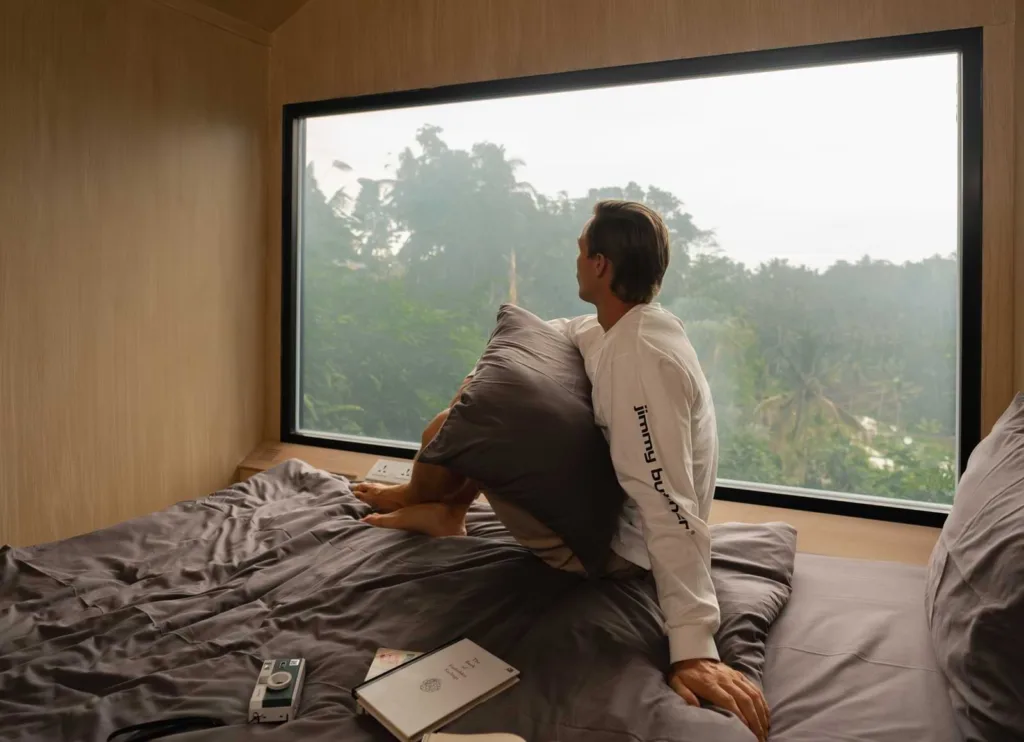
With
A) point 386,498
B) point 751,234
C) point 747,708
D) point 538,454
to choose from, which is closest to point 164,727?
point 538,454

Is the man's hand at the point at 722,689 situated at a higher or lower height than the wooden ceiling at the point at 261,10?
lower

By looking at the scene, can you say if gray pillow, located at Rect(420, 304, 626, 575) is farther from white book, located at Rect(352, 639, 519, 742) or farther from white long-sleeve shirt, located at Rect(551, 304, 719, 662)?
white book, located at Rect(352, 639, 519, 742)

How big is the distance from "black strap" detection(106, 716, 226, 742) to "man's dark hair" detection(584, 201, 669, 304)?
1.03m

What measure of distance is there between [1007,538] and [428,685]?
821 mm

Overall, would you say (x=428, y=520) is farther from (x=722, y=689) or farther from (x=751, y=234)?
(x=751, y=234)

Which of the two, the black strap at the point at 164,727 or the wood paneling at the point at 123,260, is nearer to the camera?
the black strap at the point at 164,727

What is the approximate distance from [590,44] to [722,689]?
1862 mm

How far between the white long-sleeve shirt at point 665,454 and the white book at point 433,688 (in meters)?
0.30

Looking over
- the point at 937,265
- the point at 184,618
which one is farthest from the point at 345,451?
the point at 937,265

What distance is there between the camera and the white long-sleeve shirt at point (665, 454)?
1.15m

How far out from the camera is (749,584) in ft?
4.48

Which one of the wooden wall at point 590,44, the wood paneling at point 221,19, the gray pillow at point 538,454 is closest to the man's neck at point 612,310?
the gray pillow at point 538,454

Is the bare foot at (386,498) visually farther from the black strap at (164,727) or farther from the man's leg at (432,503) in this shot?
the black strap at (164,727)

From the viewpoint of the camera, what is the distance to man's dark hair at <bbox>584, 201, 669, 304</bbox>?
56.5 inches
